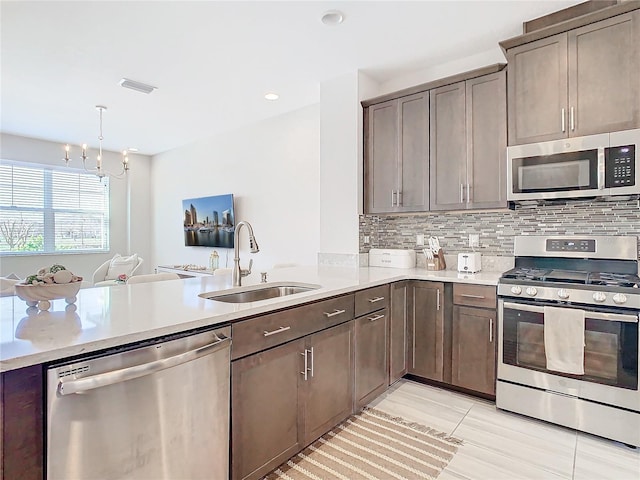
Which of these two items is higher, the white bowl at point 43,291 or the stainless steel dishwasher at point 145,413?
the white bowl at point 43,291

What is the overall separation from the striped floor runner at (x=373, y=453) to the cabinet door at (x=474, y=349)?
579 mm

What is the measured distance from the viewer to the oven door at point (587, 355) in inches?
82.2

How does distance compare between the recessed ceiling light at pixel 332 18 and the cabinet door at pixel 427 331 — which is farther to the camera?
the cabinet door at pixel 427 331

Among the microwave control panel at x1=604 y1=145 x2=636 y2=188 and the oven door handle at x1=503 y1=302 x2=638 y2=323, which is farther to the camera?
the microwave control panel at x1=604 y1=145 x2=636 y2=188

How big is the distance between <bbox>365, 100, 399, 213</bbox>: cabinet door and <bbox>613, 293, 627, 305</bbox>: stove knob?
1.72 meters

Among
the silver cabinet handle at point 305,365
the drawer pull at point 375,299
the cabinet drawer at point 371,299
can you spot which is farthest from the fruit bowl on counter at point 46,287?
the drawer pull at point 375,299

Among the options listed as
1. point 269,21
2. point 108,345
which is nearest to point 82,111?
point 269,21

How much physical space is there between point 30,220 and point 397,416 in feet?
21.2

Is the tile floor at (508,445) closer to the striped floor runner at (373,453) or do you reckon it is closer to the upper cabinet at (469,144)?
the striped floor runner at (373,453)

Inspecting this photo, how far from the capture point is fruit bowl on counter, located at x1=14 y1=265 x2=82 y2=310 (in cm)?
150

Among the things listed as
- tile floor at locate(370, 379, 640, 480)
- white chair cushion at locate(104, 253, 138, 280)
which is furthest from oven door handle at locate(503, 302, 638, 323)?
white chair cushion at locate(104, 253, 138, 280)

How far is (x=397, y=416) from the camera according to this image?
2453 mm

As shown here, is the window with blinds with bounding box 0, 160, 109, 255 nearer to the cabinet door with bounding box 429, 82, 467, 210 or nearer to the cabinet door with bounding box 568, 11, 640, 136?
the cabinet door with bounding box 429, 82, 467, 210

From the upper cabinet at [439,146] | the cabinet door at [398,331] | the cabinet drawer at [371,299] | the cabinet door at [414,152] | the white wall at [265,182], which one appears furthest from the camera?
the white wall at [265,182]
